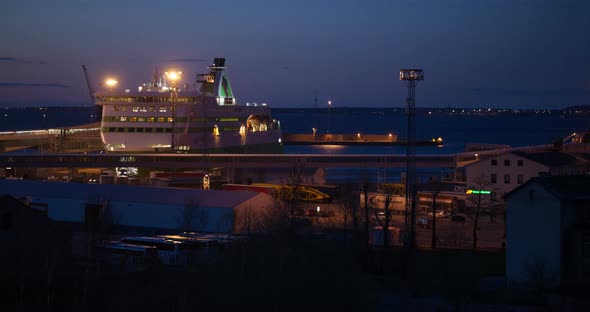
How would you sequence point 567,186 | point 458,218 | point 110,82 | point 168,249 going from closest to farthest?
point 567,186
point 168,249
point 458,218
point 110,82

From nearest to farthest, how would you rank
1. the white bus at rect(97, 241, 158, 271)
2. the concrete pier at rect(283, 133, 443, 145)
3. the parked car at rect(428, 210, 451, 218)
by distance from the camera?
the white bus at rect(97, 241, 158, 271) < the parked car at rect(428, 210, 451, 218) < the concrete pier at rect(283, 133, 443, 145)

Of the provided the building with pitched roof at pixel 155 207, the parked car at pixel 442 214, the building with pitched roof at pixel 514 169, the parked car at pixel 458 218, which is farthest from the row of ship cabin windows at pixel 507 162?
the building with pitched roof at pixel 155 207

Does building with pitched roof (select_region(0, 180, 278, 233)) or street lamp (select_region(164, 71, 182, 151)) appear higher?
street lamp (select_region(164, 71, 182, 151))

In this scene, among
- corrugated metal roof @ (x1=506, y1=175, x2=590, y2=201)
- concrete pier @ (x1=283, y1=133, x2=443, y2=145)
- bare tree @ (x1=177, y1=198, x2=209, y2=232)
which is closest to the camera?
corrugated metal roof @ (x1=506, y1=175, x2=590, y2=201)

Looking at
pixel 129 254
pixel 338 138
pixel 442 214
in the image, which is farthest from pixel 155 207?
pixel 338 138

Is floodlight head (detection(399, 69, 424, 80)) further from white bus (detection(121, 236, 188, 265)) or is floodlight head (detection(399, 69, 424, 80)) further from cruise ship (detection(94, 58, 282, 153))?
cruise ship (detection(94, 58, 282, 153))

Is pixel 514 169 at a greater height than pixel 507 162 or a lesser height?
lesser

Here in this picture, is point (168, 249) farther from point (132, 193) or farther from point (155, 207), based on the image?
point (132, 193)

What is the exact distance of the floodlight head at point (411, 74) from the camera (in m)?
15.4

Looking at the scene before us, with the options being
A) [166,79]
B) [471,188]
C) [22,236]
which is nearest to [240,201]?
[22,236]

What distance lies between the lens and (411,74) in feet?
50.4

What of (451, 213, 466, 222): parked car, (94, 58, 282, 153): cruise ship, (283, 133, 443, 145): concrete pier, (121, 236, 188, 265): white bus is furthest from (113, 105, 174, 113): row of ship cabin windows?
(283, 133, 443, 145): concrete pier

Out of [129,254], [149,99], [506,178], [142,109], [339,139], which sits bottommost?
[129,254]

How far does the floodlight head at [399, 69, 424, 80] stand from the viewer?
50.4ft
